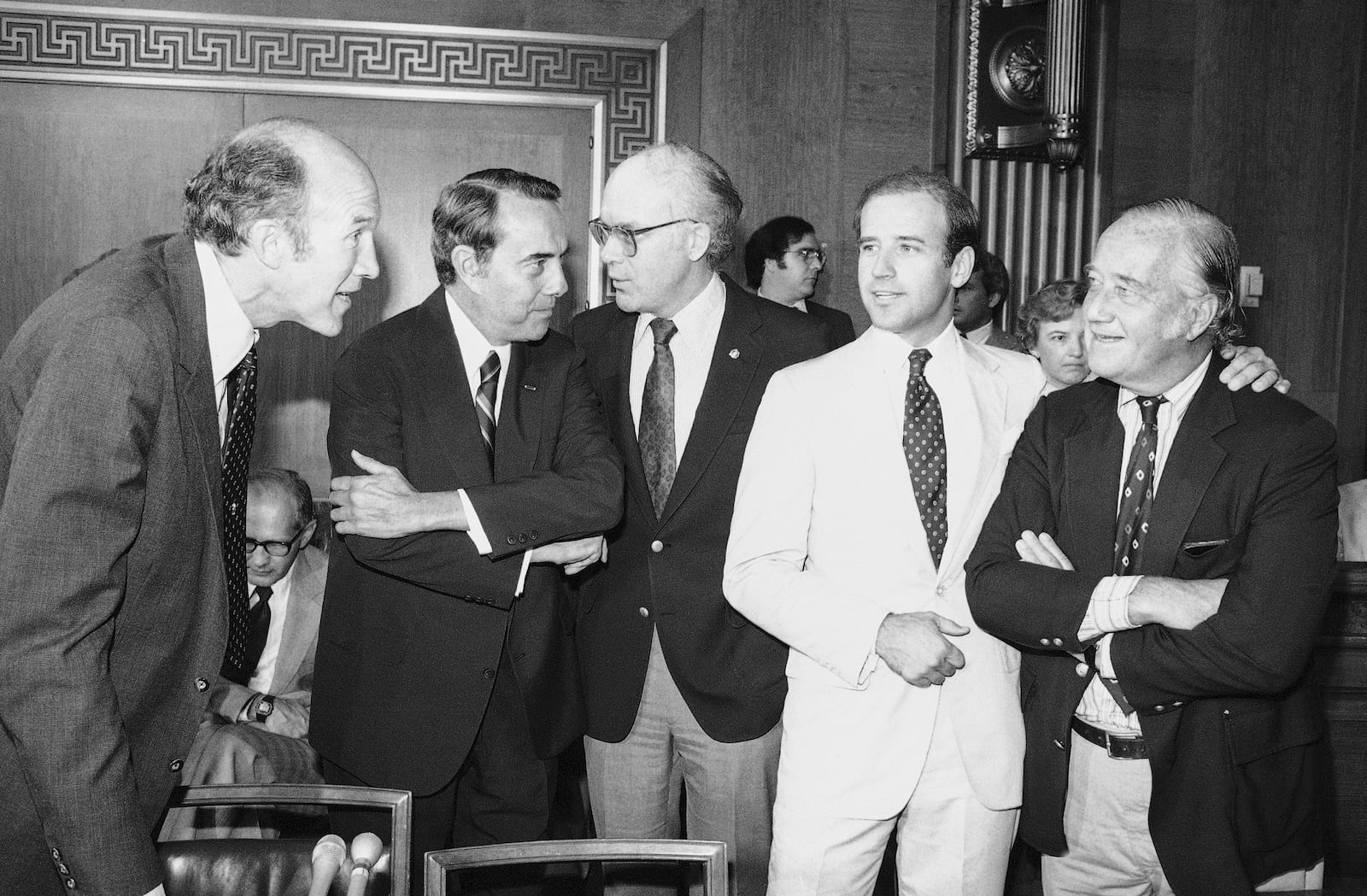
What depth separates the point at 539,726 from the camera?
8.25 ft

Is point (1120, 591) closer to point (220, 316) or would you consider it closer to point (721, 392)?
point (721, 392)

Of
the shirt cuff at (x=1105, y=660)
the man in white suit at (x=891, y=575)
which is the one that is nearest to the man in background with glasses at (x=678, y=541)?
the man in white suit at (x=891, y=575)

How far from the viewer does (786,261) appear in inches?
183

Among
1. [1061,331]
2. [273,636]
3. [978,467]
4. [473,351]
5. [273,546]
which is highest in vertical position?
[1061,331]

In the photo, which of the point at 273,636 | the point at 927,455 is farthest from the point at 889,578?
the point at 273,636

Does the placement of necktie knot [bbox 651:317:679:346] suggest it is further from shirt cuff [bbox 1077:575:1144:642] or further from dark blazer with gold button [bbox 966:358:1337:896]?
shirt cuff [bbox 1077:575:1144:642]

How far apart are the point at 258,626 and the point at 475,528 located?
142 centimetres

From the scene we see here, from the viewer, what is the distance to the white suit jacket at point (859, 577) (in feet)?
7.27

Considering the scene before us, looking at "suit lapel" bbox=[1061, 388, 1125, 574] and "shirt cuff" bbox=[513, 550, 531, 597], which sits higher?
"suit lapel" bbox=[1061, 388, 1125, 574]

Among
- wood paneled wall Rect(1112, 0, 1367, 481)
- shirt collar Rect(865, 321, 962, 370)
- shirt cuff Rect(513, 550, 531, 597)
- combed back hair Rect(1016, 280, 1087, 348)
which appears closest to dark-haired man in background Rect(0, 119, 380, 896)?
shirt cuff Rect(513, 550, 531, 597)

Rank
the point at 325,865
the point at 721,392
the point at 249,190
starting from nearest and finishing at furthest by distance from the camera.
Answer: the point at 325,865, the point at 249,190, the point at 721,392

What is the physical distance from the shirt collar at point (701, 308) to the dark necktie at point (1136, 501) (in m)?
1.00

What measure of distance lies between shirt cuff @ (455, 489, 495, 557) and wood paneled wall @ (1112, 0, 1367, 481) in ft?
12.5

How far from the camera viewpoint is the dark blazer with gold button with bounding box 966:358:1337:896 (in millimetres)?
1969
